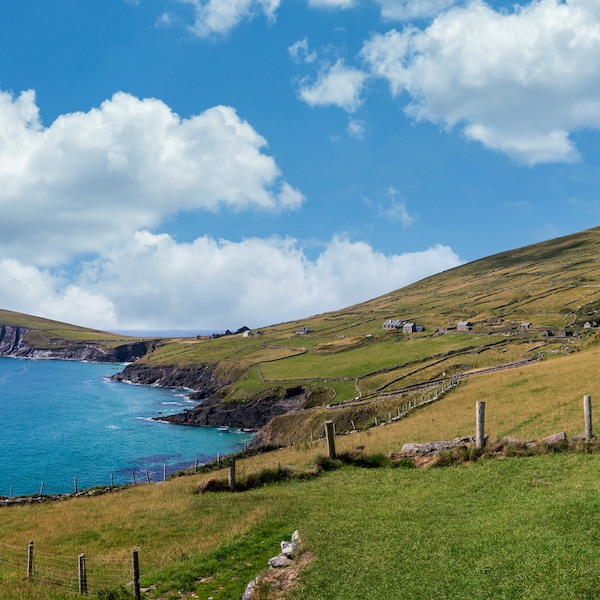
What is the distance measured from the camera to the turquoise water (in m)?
77.9

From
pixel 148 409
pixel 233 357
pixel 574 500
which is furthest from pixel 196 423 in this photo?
pixel 574 500

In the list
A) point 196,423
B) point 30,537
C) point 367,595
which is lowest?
point 196,423

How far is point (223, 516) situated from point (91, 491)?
24.9 meters

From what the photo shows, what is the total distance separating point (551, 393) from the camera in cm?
4650

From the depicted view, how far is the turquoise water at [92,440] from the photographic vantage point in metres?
77.9

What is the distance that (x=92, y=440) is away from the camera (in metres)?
103

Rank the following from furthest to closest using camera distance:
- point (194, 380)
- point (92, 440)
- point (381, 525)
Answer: point (194, 380) < point (92, 440) < point (381, 525)

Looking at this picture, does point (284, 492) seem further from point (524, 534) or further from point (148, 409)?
point (148, 409)

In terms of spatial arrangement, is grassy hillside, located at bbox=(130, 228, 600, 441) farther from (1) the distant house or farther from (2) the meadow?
(2) the meadow

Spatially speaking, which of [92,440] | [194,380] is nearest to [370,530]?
[92,440]

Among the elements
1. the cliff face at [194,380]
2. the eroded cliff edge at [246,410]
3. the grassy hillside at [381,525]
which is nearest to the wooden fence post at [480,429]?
the grassy hillside at [381,525]

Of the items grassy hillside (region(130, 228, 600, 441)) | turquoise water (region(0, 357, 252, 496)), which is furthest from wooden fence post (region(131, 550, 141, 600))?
grassy hillside (region(130, 228, 600, 441))

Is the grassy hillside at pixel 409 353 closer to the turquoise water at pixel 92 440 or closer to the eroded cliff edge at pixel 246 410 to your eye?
the eroded cliff edge at pixel 246 410

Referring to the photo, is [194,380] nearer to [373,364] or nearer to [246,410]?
[246,410]
